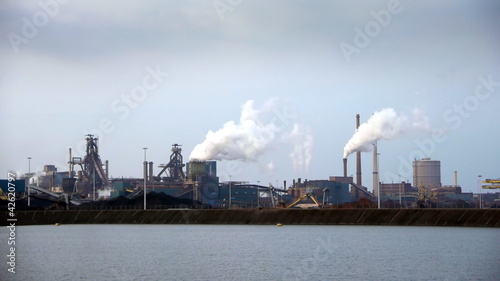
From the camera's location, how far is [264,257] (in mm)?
78688

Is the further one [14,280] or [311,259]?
[311,259]

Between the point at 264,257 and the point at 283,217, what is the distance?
263ft

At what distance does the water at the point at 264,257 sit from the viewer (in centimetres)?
6338

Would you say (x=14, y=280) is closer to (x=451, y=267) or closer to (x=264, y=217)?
(x=451, y=267)

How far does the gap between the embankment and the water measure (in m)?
22.8

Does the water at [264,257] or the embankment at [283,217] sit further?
the embankment at [283,217]

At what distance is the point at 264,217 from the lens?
533 ft

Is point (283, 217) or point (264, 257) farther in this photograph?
point (283, 217)

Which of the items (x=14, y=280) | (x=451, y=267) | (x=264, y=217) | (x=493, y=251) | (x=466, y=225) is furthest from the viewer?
(x=264, y=217)

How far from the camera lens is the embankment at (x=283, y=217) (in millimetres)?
134625

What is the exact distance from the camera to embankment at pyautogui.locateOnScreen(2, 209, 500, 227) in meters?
135

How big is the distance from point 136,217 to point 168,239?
63404 millimetres

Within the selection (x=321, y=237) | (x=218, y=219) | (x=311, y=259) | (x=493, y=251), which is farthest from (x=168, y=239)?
(x=218, y=219)

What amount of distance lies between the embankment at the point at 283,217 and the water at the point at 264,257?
22.8m
